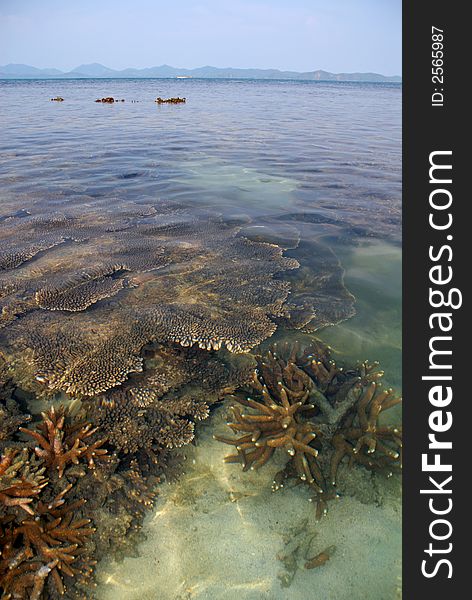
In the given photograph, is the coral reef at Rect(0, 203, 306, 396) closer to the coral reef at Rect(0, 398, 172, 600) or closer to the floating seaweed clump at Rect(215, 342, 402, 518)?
the coral reef at Rect(0, 398, 172, 600)

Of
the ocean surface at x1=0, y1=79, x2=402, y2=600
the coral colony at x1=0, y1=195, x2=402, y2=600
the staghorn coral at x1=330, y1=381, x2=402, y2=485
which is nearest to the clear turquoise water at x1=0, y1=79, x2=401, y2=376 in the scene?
the ocean surface at x1=0, y1=79, x2=402, y2=600

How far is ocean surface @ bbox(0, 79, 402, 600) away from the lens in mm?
2922

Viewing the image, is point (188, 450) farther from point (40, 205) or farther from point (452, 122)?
point (40, 205)

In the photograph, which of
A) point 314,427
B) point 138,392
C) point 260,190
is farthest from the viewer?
point 260,190

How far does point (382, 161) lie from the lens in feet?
46.2

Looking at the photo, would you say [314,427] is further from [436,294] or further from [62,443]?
[62,443]

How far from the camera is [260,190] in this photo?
11.0 m

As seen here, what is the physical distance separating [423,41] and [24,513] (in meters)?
4.83

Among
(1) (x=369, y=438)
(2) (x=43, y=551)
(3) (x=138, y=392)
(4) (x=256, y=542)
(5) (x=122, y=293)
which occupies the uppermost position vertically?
(5) (x=122, y=293)

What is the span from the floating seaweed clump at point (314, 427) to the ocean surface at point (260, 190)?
28 centimetres

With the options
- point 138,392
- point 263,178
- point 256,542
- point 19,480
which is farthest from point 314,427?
point 263,178

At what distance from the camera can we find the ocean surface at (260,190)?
2922 mm

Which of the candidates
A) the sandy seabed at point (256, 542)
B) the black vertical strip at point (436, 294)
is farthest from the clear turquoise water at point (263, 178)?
the sandy seabed at point (256, 542)

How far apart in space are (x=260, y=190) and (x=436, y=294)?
8.64 metres
